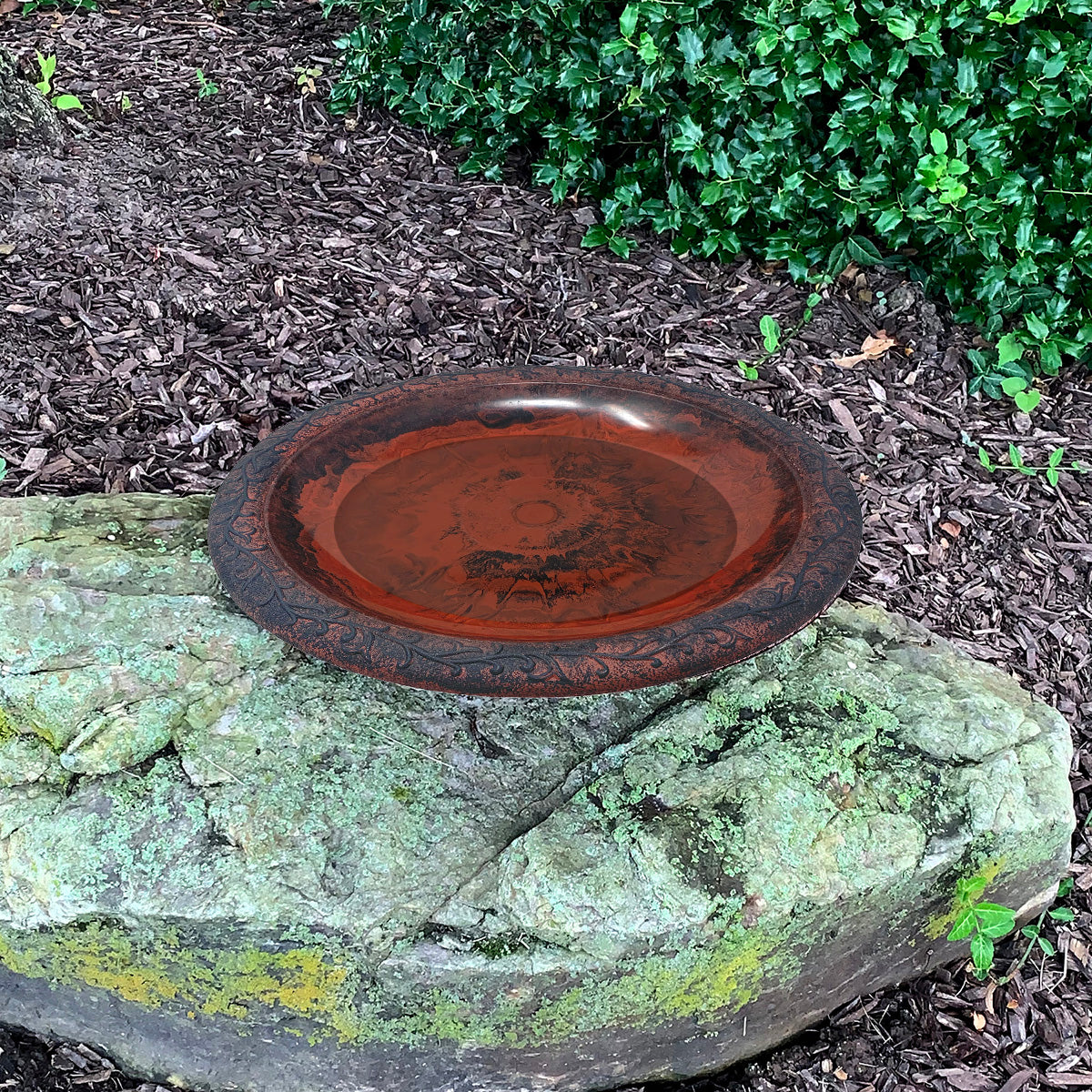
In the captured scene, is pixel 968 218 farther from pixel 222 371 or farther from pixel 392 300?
pixel 222 371

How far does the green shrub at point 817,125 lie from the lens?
10.6 ft

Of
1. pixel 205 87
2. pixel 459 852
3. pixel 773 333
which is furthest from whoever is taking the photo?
pixel 205 87

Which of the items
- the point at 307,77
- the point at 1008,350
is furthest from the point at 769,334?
the point at 307,77

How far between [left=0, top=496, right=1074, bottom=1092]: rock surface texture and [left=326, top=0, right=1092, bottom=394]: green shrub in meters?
1.73

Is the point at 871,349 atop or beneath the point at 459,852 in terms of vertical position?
atop

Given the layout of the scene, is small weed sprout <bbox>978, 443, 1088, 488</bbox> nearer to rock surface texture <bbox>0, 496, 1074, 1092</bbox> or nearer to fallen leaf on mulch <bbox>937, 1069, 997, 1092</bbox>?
rock surface texture <bbox>0, 496, 1074, 1092</bbox>

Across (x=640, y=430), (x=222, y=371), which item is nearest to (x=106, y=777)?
(x=640, y=430)

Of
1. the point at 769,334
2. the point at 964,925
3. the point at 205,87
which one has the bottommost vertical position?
the point at 964,925

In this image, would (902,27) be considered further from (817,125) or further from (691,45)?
(691,45)

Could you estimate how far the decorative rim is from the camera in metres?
1.77

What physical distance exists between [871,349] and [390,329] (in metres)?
1.58

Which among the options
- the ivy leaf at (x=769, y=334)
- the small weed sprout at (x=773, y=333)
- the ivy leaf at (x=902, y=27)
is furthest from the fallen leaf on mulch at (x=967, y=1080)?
the ivy leaf at (x=902, y=27)

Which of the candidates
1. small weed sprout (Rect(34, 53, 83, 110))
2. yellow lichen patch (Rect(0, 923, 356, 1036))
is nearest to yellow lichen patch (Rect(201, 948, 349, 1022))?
yellow lichen patch (Rect(0, 923, 356, 1036))

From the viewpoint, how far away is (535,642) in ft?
6.06
